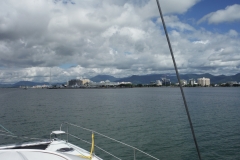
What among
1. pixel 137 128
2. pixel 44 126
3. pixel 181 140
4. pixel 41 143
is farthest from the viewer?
pixel 44 126

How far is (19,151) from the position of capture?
666 centimetres

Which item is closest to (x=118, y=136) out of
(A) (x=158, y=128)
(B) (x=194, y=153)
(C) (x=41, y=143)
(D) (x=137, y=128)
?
(D) (x=137, y=128)

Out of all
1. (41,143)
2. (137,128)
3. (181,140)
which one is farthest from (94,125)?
(41,143)

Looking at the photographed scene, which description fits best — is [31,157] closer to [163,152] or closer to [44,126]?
[163,152]

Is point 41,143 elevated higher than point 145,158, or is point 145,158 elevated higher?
point 41,143

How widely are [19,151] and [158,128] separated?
27.3 metres

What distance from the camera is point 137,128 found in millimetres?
31891

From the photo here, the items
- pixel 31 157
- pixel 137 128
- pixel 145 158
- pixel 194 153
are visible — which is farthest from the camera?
pixel 137 128

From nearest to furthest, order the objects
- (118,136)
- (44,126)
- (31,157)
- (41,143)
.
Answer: (31,157) < (41,143) < (118,136) < (44,126)

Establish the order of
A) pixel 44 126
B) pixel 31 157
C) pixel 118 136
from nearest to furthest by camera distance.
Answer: pixel 31 157 → pixel 118 136 → pixel 44 126

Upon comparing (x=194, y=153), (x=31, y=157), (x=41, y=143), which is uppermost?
(x=31, y=157)

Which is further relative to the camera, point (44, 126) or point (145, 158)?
point (44, 126)

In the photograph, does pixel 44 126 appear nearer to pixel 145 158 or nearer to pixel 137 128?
pixel 137 128

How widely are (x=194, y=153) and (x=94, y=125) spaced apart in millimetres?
18513
